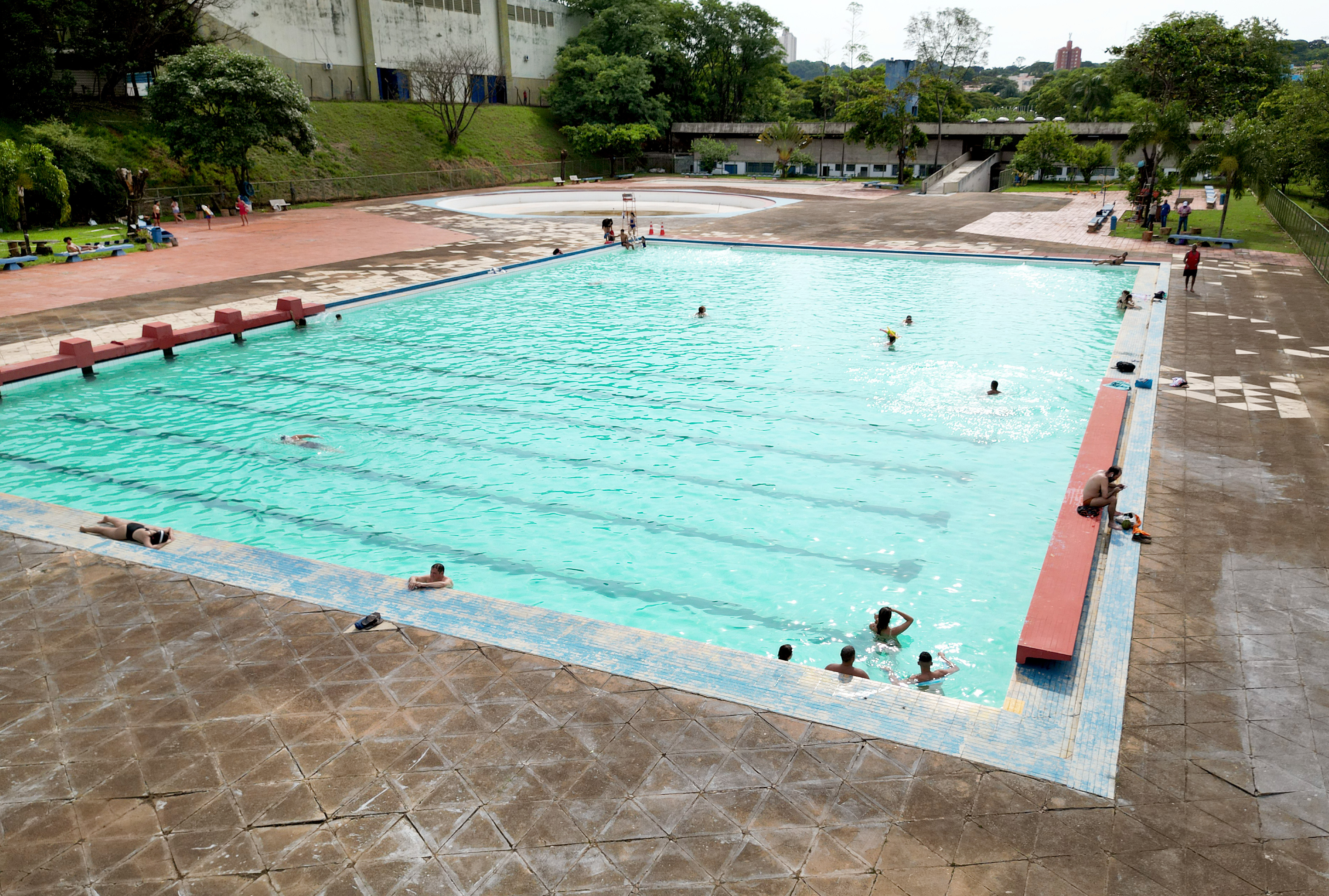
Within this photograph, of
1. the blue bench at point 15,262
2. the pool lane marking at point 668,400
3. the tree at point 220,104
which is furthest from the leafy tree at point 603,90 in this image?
the pool lane marking at point 668,400

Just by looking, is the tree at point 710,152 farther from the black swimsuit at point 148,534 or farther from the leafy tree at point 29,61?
the black swimsuit at point 148,534

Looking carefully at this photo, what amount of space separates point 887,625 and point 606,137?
161 ft

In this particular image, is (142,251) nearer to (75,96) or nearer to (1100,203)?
(75,96)

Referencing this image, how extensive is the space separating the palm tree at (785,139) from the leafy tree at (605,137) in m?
7.75

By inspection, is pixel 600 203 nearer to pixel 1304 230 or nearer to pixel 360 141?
pixel 360 141

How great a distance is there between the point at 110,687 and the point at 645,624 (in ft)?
14.5

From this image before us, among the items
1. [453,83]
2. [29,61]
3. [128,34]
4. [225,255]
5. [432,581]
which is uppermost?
[453,83]

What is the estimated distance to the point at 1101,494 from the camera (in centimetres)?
855

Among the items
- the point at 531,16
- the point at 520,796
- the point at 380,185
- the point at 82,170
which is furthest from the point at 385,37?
the point at 520,796

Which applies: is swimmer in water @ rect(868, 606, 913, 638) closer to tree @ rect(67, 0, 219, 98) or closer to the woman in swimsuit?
the woman in swimsuit

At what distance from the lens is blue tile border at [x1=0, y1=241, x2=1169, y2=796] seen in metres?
5.23

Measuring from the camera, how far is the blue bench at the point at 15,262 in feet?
71.2

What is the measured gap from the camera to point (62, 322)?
54.6 ft

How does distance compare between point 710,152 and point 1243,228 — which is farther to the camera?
point 710,152
